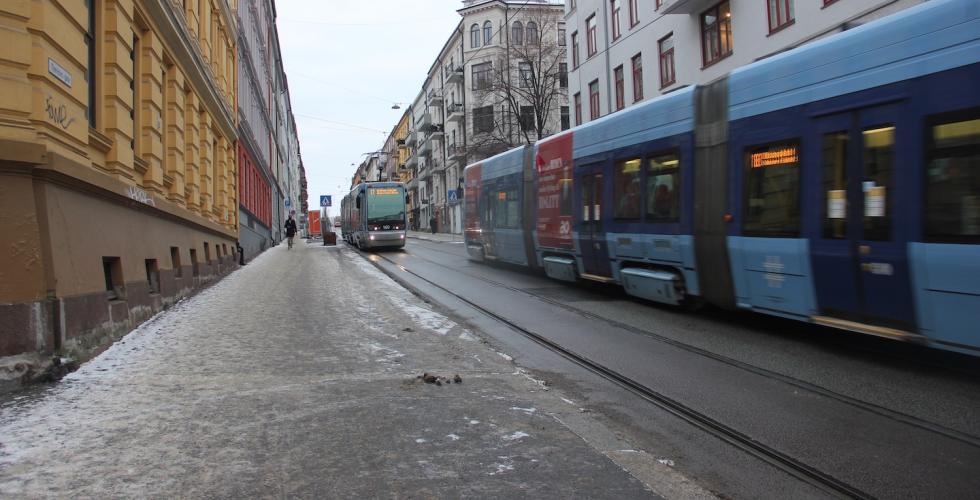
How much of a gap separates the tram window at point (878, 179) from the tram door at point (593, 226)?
15.9 feet

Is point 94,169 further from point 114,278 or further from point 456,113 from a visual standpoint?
point 456,113

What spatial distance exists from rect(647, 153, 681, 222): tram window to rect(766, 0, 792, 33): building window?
1107cm

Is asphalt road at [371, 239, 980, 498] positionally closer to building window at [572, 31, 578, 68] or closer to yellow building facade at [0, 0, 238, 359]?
yellow building facade at [0, 0, 238, 359]


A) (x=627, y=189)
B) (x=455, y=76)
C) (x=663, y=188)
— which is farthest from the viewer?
(x=455, y=76)

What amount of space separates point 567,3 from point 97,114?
94.6 ft

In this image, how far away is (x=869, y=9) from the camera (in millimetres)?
14242

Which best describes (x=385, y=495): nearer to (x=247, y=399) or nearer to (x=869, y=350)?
(x=247, y=399)

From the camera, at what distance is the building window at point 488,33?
50875mm

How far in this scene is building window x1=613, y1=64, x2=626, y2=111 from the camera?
26.6 m

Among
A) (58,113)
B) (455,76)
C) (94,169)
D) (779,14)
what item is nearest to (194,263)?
(94,169)

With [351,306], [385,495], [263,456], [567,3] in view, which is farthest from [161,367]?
[567,3]

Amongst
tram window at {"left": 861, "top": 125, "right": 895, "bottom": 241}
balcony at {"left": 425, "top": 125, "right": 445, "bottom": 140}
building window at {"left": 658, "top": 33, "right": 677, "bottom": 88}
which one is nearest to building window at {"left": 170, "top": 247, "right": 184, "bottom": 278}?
tram window at {"left": 861, "top": 125, "right": 895, "bottom": 241}

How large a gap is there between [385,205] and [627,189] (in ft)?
65.0

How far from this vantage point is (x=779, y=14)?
1752 cm
